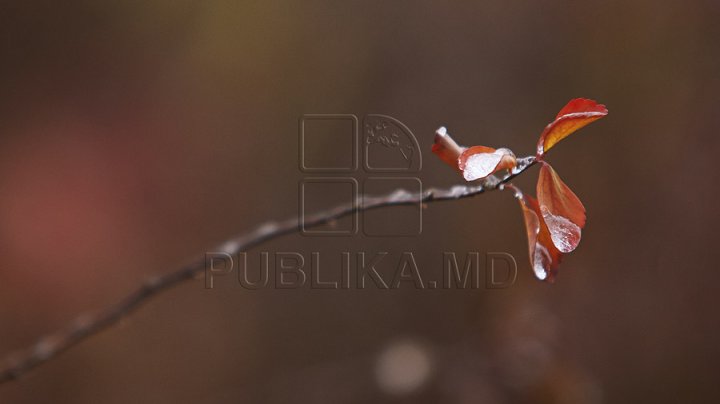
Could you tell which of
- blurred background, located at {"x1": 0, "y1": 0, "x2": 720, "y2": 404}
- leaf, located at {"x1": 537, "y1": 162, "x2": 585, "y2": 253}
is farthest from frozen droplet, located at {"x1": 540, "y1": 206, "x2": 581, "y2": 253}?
blurred background, located at {"x1": 0, "y1": 0, "x2": 720, "y2": 404}

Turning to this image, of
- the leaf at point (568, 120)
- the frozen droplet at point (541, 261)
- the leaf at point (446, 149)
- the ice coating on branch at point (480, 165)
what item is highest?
the leaf at point (568, 120)

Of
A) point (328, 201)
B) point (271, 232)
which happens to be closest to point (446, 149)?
point (271, 232)

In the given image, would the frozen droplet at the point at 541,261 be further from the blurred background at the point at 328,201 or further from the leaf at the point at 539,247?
the blurred background at the point at 328,201

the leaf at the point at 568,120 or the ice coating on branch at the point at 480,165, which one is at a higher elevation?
the leaf at the point at 568,120

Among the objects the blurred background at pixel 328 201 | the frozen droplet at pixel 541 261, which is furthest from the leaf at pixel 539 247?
the blurred background at pixel 328 201

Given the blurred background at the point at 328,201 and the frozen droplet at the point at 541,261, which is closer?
the frozen droplet at the point at 541,261

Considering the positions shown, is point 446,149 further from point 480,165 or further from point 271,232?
point 271,232
